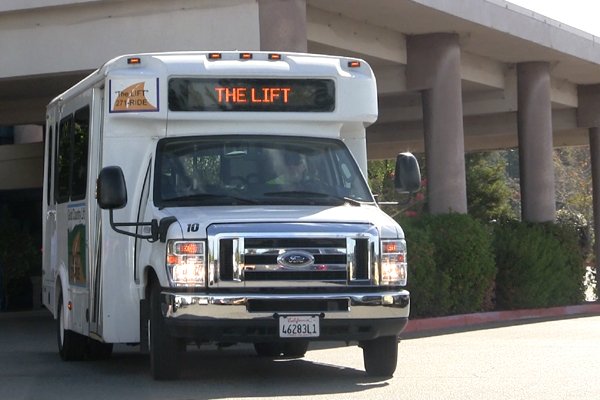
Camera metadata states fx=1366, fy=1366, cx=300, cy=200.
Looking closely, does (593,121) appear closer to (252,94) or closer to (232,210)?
(252,94)

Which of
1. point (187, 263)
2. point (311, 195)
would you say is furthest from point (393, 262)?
point (187, 263)

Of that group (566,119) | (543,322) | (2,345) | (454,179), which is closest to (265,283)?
(2,345)

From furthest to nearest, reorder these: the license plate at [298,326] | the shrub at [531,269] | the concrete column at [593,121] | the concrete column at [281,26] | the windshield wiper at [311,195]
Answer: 1. the concrete column at [593,121]
2. the shrub at [531,269]
3. the concrete column at [281,26]
4. the windshield wiper at [311,195]
5. the license plate at [298,326]

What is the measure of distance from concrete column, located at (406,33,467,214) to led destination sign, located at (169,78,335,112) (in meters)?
12.7

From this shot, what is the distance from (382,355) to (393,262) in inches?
45.8

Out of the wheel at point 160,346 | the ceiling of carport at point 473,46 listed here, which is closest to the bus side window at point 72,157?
the wheel at point 160,346

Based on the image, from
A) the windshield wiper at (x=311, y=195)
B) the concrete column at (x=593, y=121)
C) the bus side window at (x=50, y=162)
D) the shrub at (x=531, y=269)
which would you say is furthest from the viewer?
the concrete column at (x=593, y=121)

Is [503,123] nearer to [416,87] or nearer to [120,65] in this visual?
[416,87]

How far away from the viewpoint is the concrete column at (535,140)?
98.7 ft

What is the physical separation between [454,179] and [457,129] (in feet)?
3.15

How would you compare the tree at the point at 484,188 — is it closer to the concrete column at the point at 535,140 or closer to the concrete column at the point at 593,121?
the concrete column at the point at 593,121

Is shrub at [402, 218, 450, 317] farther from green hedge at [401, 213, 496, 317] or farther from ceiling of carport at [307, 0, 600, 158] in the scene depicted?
ceiling of carport at [307, 0, 600, 158]

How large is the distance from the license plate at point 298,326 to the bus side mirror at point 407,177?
2239mm

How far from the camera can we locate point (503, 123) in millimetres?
38250
